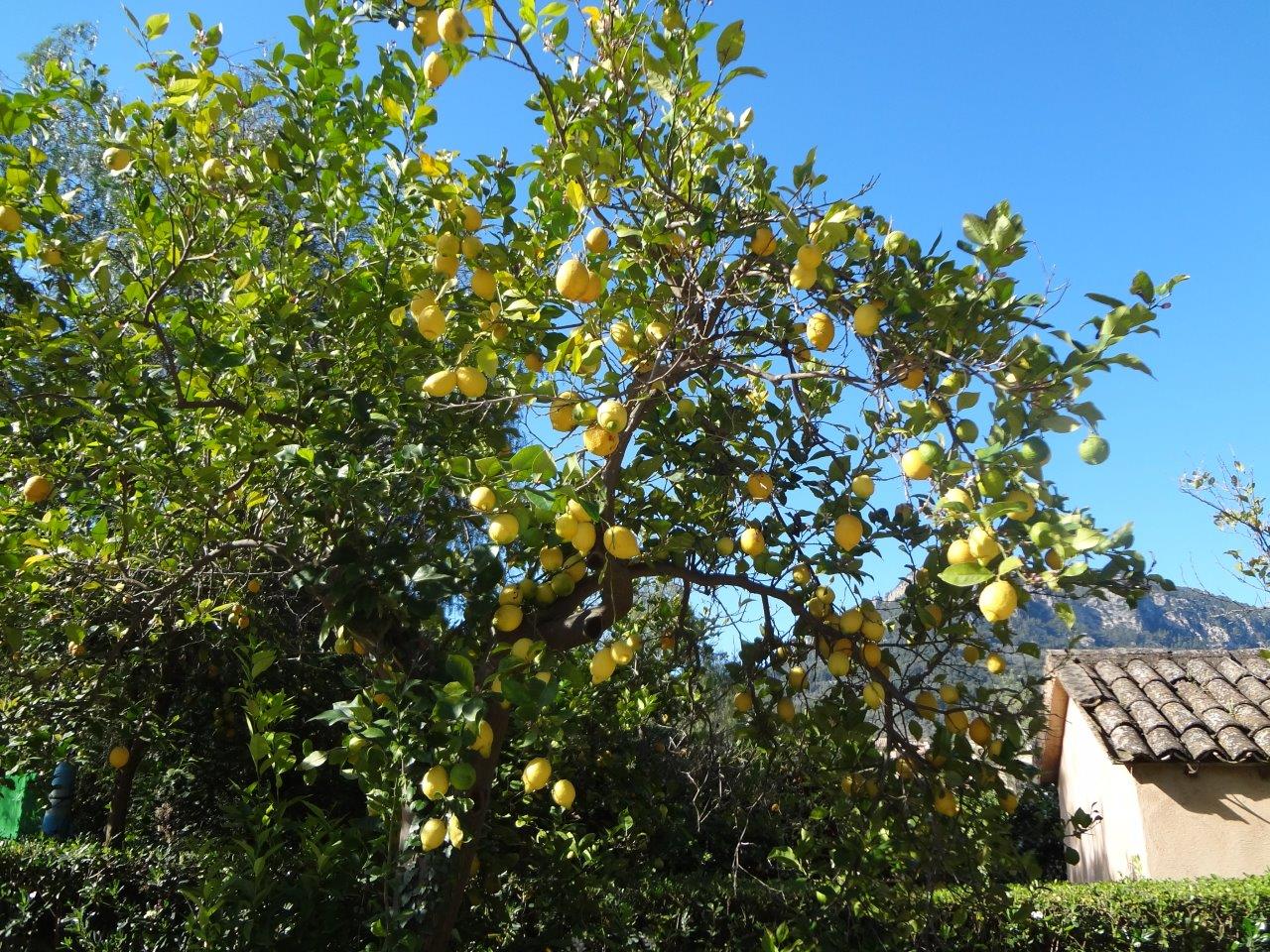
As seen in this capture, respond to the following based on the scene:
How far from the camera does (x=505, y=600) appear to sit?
2316mm

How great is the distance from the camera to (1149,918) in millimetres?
4746

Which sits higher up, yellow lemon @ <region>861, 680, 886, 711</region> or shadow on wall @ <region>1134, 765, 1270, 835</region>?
yellow lemon @ <region>861, 680, 886, 711</region>

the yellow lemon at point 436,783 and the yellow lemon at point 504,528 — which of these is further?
the yellow lemon at point 436,783

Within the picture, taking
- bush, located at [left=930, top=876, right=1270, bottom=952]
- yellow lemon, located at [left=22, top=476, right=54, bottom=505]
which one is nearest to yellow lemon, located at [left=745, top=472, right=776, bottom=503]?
yellow lemon, located at [left=22, top=476, right=54, bottom=505]

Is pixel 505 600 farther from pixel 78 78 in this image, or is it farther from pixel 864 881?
pixel 78 78

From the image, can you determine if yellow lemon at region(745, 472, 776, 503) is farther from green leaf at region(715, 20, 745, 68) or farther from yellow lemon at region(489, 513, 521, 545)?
green leaf at region(715, 20, 745, 68)

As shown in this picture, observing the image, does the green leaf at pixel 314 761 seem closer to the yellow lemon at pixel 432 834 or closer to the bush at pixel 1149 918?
the yellow lemon at pixel 432 834

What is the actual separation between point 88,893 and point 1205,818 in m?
7.88

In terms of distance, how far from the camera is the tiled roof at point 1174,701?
6773mm

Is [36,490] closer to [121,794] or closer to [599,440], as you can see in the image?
[599,440]

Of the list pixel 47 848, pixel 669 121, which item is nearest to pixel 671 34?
pixel 669 121

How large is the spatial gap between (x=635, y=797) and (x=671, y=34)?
3.39 metres

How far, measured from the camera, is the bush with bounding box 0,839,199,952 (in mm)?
3660

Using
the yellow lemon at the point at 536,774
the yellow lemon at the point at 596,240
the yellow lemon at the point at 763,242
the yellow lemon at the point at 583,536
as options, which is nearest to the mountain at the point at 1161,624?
the yellow lemon at the point at 583,536
